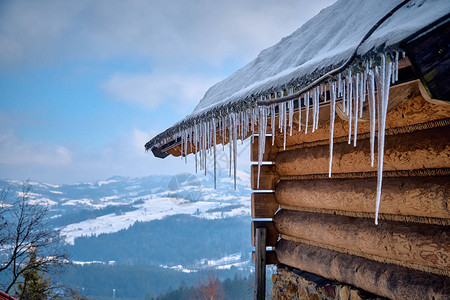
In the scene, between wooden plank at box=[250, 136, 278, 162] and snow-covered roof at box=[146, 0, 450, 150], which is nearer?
snow-covered roof at box=[146, 0, 450, 150]

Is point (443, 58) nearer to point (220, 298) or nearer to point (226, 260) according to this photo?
point (220, 298)

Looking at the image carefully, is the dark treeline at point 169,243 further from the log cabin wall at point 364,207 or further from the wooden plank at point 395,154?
the wooden plank at point 395,154

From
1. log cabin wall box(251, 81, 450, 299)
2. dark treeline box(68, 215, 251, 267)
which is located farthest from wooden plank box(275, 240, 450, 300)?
dark treeline box(68, 215, 251, 267)

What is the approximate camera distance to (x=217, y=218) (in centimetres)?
17788

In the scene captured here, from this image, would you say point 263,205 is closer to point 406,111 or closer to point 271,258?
point 271,258

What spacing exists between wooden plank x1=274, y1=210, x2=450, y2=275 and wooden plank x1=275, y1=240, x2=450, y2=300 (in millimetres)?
75

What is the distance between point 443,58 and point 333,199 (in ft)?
7.13

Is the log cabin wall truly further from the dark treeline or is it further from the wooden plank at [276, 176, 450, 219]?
the dark treeline

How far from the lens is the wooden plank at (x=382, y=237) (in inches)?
90.4

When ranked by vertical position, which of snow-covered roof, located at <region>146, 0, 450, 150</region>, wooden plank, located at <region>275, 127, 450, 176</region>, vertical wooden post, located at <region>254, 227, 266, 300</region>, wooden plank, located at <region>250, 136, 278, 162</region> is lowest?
A: vertical wooden post, located at <region>254, 227, 266, 300</region>

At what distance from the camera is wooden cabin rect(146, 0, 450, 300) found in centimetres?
169

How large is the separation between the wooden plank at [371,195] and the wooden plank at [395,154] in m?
Result: 0.11

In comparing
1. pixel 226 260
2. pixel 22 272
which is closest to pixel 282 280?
pixel 22 272

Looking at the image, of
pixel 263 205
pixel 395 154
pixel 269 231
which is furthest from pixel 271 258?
pixel 395 154
